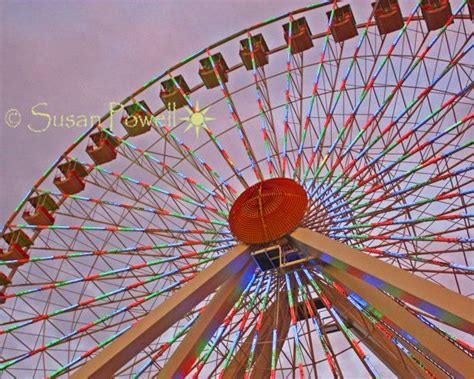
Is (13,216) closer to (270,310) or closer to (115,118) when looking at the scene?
(115,118)

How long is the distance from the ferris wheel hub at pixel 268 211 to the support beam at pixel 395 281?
48cm

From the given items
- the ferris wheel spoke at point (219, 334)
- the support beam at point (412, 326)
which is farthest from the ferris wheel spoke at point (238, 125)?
the support beam at point (412, 326)

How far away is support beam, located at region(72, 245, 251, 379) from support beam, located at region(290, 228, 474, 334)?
131 cm

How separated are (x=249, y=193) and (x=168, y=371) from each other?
3.93 metres

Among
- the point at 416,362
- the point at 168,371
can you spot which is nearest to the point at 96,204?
the point at 168,371

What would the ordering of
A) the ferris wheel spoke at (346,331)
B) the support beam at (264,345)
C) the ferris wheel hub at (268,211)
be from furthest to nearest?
the support beam at (264,345)
the ferris wheel hub at (268,211)
the ferris wheel spoke at (346,331)

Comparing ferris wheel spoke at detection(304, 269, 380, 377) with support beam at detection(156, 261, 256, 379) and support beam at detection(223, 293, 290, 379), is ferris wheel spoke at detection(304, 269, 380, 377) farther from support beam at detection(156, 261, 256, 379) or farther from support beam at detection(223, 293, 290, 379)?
support beam at detection(156, 261, 256, 379)

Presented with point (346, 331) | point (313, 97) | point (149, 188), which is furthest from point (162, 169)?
point (346, 331)

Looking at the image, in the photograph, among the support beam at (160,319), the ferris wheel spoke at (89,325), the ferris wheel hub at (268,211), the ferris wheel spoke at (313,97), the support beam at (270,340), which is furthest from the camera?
the ferris wheel spoke at (313,97)

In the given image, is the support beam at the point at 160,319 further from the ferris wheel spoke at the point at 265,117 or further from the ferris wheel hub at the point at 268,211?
the ferris wheel spoke at the point at 265,117

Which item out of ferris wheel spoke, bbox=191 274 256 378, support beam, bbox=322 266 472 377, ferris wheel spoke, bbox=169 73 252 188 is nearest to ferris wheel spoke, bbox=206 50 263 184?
ferris wheel spoke, bbox=169 73 252 188

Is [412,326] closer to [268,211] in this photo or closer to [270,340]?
[268,211]

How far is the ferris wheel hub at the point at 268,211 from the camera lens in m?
13.0

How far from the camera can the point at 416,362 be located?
516 inches
